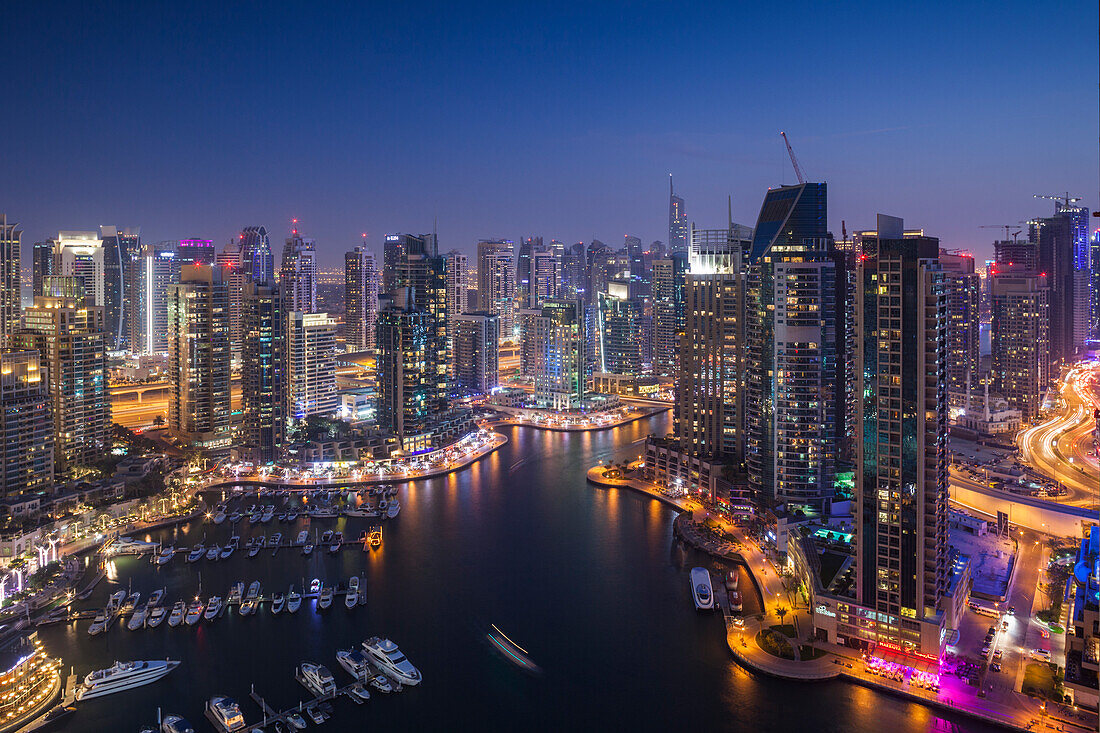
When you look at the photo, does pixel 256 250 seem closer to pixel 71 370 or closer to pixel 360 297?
pixel 360 297

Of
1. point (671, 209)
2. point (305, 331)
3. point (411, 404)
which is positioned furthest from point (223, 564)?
point (671, 209)

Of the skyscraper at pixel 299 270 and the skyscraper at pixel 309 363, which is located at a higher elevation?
the skyscraper at pixel 299 270

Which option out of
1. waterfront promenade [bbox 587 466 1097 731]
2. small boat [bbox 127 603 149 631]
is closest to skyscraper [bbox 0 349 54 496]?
small boat [bbox 127 603 149 631]

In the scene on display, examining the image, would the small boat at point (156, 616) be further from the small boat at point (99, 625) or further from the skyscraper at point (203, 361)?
the skyscraper at point (203, 361)

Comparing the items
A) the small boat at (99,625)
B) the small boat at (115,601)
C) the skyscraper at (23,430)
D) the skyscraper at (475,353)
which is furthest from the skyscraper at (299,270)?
the small boat at (99,625)

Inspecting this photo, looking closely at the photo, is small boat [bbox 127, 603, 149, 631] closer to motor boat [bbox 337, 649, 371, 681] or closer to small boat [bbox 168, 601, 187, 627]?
small boat [bbox 168, 601, 187, 627]
